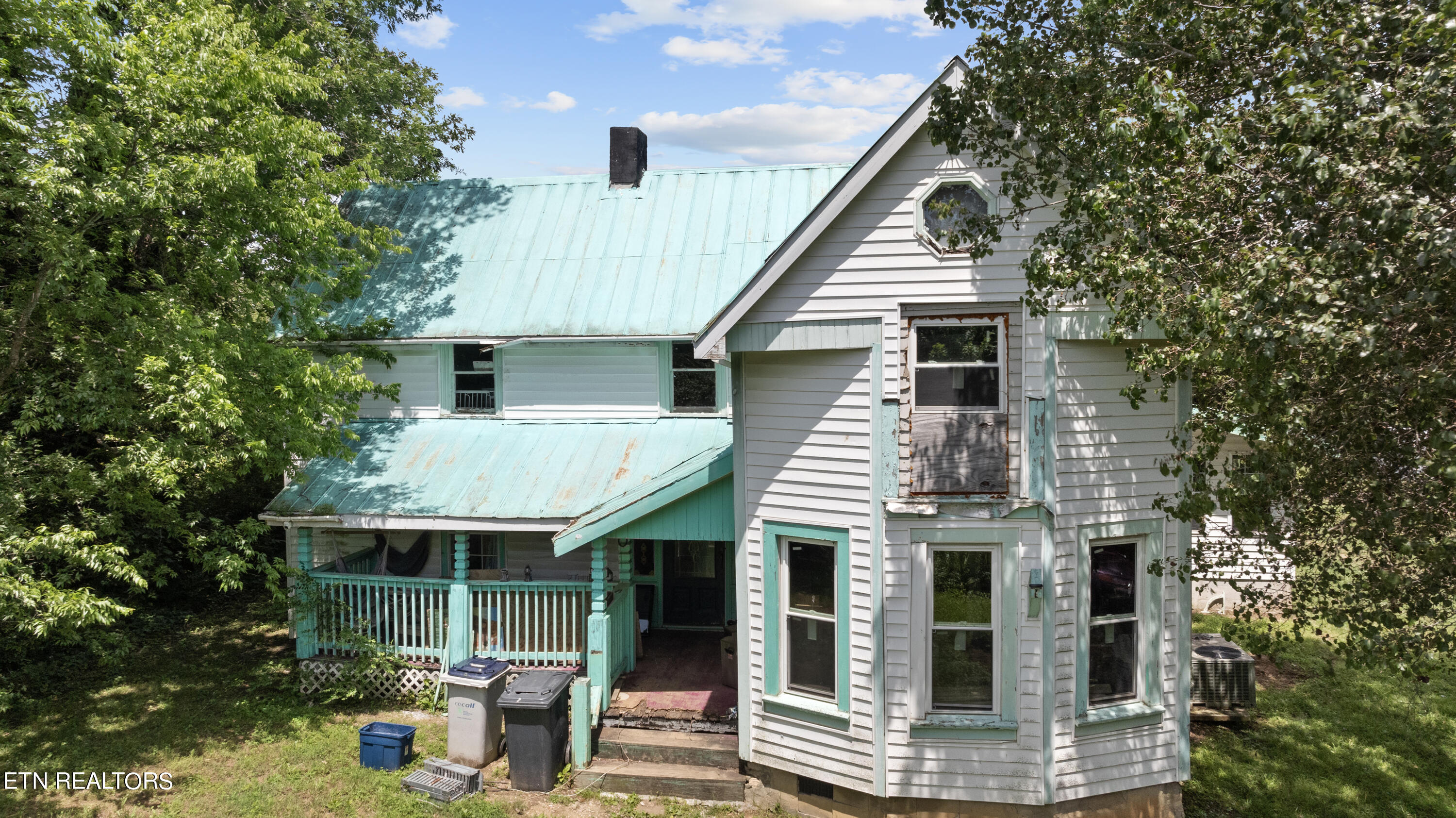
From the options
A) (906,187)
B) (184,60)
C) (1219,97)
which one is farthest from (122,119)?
(1219,97)

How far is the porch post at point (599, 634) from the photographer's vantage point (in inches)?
445

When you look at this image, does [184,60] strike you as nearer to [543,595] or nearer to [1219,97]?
[543,595]

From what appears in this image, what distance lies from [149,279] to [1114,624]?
13526 mm

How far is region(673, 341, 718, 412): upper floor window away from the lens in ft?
46.7

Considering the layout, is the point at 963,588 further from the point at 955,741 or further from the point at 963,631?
the point at 955,741

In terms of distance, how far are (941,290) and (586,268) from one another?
323 inches

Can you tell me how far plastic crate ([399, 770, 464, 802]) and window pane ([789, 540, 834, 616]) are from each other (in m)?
4.57

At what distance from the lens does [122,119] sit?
10984 millimetres

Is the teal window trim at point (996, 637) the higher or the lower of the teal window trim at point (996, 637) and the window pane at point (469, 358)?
the lower

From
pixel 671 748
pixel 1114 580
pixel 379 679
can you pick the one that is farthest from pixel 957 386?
pixel 379 679

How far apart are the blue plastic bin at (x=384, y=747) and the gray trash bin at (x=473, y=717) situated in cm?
57

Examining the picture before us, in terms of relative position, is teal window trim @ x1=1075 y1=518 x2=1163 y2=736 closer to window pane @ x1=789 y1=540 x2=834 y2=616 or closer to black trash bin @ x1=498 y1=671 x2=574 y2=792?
window pane @ x1=789 y1=540 x2=834 y2=616

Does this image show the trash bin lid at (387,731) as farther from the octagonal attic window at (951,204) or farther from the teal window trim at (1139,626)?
the octagonal attic window at (951,204)

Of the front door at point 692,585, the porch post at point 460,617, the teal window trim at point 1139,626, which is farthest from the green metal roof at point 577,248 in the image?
the teal window trim at point 1139,626
